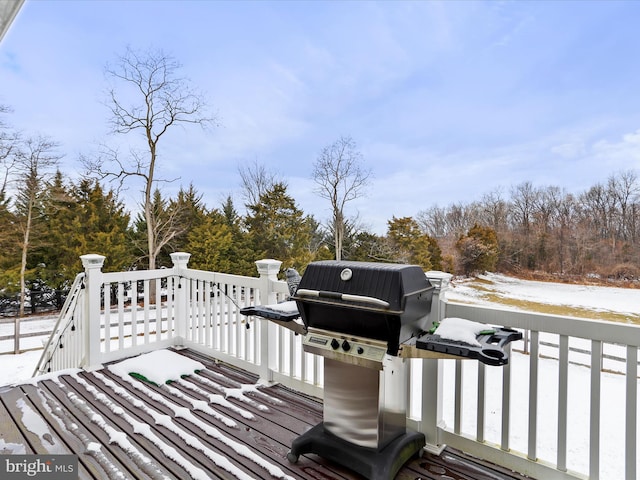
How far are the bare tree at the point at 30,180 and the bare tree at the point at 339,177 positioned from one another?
8.83 meters

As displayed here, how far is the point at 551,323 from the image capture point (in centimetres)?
165

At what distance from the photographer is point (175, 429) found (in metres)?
2.13

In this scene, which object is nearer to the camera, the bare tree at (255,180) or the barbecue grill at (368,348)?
the barbecue grill at (368,348)

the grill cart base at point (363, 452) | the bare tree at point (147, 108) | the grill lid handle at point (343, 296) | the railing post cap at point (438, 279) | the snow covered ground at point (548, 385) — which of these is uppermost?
the bare tree at point (147, 108)

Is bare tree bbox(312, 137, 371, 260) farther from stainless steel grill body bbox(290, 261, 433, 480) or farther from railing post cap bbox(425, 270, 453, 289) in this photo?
stainless steel grill body bbox(290, 261, 433, 480)

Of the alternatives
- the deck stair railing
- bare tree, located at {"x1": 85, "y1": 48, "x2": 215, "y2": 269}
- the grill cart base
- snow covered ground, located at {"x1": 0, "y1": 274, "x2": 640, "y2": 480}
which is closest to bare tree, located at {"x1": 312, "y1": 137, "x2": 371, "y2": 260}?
bare tree, located at {"x1": 85, "y1": 48, "x2": 215, "y2": 269}

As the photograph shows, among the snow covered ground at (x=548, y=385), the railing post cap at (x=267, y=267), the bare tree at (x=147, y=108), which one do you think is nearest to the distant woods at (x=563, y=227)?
the snow covered ground at (x=548, y=385)

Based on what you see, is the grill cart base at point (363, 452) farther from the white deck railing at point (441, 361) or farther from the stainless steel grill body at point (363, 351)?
the white deck railing at point (441, 361)

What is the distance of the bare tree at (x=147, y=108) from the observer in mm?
10297

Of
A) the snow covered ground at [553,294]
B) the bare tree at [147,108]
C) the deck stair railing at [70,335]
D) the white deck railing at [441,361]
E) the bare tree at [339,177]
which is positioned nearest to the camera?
the white deck railing at [441,361]

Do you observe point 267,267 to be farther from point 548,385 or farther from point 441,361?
point 548,385

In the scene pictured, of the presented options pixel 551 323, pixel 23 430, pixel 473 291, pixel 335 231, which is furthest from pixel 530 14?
pixel 23 430

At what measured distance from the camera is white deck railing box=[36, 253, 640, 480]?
158 cm

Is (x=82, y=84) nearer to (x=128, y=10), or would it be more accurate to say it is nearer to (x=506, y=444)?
(x=128, y=10)
